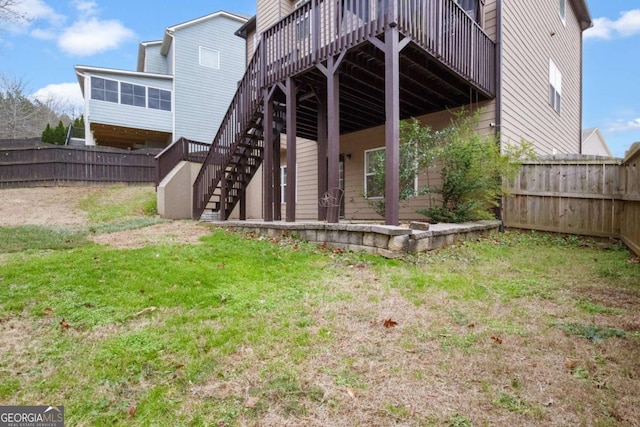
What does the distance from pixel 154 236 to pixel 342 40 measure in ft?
14.9

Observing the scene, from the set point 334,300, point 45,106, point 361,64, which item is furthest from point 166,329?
point 45,106

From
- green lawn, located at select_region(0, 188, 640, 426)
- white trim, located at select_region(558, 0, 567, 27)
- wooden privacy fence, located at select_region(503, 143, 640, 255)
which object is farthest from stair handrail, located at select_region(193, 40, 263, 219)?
white trim, located at select_region(558, 0, 567, 27)

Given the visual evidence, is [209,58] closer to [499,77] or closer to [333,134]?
[499,77]

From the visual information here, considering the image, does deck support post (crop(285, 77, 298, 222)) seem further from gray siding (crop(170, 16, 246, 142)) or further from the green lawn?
gray siding (crop(170, 16, 246, 142))

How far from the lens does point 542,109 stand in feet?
30.6

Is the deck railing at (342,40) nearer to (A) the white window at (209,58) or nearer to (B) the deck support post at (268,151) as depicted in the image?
(B) the deck support post at (268,151)

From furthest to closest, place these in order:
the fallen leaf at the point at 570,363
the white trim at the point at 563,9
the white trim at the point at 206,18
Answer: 1. the white trim at the point at 206,18
2. the white trim at the point at 563,9
3. the fallen leaf at the point at 570,363

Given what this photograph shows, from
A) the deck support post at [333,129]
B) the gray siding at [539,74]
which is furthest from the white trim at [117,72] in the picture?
the gray siding at [539,74]

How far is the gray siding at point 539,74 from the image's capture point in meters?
7.49

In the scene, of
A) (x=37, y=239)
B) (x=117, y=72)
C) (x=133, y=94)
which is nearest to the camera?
(x=37, y=239)

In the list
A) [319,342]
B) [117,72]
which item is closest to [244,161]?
[319,342]

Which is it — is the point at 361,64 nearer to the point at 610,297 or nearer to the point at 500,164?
the point at 500,164

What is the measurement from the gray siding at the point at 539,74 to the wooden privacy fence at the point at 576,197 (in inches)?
44.6

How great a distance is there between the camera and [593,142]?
23281 millimetres
